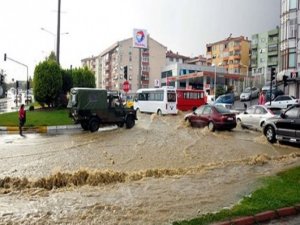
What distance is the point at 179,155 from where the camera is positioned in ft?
49.3

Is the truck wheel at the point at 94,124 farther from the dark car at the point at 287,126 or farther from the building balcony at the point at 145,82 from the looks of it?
the building balcony at the point at 145,82

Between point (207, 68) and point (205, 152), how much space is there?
277ft

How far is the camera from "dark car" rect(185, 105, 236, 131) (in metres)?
22.5

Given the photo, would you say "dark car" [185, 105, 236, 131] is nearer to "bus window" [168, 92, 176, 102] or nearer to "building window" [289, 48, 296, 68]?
"bus window" [168, 92, 176, 102]

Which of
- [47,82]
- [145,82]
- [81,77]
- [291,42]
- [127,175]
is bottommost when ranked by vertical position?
[127,175]

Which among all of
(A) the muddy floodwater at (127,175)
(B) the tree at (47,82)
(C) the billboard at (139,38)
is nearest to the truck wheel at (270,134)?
(A) the muddy floodwater at (127,175)

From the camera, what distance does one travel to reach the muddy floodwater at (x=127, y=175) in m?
7.20

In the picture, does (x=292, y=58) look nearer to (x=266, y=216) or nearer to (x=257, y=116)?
(x=257, y=116)

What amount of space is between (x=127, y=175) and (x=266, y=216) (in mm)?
4804

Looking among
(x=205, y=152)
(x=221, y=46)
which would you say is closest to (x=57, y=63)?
(x=205, y=152)

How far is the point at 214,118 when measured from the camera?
74.8 feet

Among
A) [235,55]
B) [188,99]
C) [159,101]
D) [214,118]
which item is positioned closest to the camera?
Answer: [214,118]

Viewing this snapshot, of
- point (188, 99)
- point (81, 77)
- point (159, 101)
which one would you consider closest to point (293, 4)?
point (188, 99)

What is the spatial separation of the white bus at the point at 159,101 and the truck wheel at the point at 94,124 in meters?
15.7
